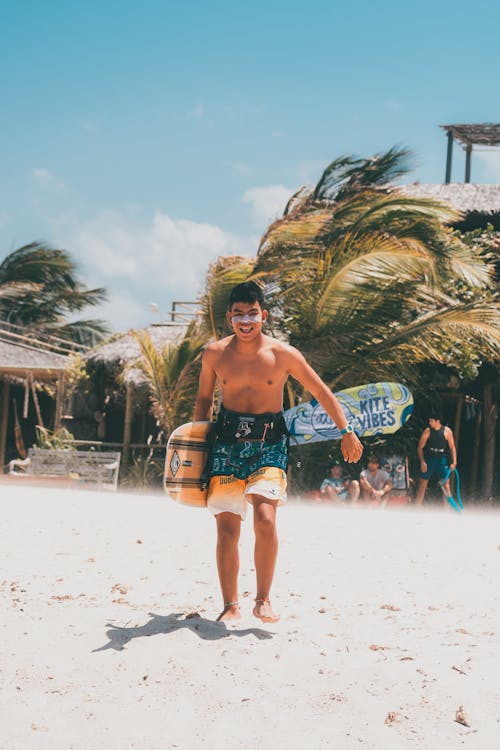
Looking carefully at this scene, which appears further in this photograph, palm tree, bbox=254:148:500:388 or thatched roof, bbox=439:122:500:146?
→ thatched roof, bbox=439:122:500:146

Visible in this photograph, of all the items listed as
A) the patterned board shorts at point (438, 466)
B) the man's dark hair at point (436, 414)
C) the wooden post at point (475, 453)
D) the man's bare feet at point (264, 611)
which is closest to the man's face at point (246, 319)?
the man's bare feet at point (264, 611)

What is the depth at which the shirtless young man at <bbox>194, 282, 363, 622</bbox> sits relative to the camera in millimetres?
4305

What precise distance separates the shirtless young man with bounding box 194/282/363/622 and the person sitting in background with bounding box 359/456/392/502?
6.90 meters

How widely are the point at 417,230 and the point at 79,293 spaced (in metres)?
17.7

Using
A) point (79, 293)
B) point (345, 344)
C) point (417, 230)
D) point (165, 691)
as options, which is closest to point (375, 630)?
point (165, 691)

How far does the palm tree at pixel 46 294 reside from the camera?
90.0 feet

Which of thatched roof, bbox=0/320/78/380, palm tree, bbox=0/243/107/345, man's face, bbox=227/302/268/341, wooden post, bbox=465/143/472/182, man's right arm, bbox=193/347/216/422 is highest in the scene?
wooden post, bbox=465/143/472/182

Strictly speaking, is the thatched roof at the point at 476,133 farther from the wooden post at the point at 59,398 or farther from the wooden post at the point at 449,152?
the wooden post at the point at 59,398

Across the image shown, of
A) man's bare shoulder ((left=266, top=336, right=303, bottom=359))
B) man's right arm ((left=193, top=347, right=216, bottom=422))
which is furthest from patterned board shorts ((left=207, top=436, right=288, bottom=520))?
man's bare shoulder ((left=266, top=336, right=303, bottom=359))

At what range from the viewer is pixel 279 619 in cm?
439

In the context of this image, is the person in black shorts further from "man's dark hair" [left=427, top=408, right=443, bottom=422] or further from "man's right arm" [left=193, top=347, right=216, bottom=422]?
"man's right arm" [left=193, top=347, right=216, bottom=422]

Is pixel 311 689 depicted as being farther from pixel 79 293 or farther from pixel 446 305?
pixel 79 293

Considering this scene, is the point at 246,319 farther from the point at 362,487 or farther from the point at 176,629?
the point at 362,487

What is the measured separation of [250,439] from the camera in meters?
4.37
